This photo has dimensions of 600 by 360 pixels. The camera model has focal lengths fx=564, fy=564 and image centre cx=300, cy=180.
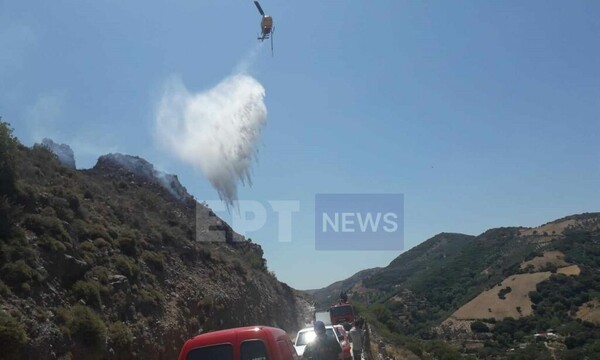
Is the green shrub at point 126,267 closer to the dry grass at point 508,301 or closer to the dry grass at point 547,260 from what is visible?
the dry grass at point 508,301

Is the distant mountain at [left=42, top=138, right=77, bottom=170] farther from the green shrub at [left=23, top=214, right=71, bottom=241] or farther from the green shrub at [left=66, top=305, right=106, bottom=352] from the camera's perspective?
the green shrub at [left=66, top=305, right=106, bottom=352]

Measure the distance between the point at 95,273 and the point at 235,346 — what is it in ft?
41.9

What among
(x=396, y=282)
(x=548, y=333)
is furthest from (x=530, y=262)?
(x=396, y=282)

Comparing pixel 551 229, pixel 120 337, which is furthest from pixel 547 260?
pixel 120 337

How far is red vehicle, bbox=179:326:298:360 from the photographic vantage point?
777cm

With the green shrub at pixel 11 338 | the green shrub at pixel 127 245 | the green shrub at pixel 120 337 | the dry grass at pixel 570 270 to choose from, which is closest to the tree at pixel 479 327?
the dry grass at pixel 570 270

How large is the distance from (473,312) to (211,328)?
62.8 m

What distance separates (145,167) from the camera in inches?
1762

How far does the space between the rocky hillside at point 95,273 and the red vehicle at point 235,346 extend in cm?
674

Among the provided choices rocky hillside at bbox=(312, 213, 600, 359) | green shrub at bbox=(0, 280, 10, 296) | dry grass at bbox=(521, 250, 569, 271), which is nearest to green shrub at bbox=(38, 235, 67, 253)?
green shrub at bbox=(0, 280, 10, 296)

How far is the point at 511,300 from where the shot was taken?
78.4 m

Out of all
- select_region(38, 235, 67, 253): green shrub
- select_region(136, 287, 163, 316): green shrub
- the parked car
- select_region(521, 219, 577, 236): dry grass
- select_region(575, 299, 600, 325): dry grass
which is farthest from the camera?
select_region(521, 219, 577, 236): dry grass

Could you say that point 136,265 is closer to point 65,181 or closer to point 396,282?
point 65,181

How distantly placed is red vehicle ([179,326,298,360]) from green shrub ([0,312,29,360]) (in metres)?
6.55
